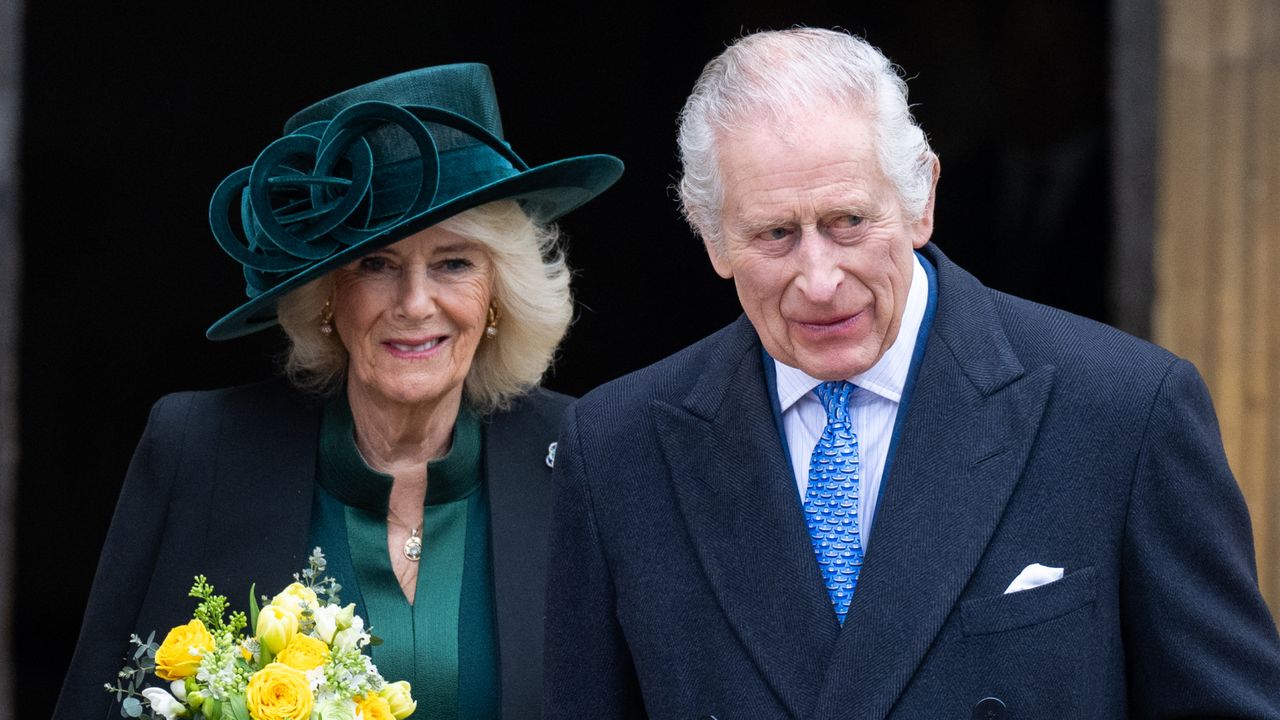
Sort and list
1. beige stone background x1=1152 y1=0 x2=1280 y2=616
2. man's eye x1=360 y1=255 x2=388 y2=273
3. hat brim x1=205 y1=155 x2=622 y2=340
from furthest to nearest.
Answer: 1. beige stone background x1=1152 y1=0 x2=1280 y2=616
2. man's eye x1=360 y1=255 x2=388 y2=273
3. hat brim x1=205 y1=155 x2=622 y2=340

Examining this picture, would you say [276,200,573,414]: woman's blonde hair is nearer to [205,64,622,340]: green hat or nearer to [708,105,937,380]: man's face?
[205,64,622,340]: green hat

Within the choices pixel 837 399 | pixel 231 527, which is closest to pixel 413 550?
pixel 231 527

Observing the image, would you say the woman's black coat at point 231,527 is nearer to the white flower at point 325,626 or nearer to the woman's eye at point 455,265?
the woman's eye at point 455,265

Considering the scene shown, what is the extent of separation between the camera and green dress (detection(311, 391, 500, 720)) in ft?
8.99

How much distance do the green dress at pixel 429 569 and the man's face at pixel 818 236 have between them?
971 millimetres

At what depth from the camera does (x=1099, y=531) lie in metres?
2.02

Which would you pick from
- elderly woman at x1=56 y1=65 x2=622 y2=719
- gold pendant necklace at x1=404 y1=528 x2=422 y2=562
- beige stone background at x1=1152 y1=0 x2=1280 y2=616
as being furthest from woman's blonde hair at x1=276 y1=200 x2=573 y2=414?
beige stone background at x1=1152 y1=0 x2=1280 y2=616

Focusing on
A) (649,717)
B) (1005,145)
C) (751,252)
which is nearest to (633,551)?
(649,717)

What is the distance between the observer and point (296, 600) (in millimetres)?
2295

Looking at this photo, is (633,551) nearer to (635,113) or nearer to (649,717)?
(649,717)

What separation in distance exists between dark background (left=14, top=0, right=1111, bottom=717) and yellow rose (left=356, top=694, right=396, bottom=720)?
10.5ft

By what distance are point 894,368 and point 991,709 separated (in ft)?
1.54

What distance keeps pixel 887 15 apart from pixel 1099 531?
3.68m

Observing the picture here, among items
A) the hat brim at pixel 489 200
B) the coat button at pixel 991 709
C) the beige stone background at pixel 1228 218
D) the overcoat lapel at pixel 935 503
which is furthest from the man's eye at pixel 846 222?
the beige stone background at pixel 1228 218
